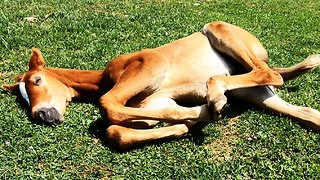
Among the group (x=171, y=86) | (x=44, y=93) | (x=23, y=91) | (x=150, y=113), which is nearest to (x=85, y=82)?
(x=44, y=93)

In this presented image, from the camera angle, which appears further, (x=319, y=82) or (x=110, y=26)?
(x=110, y=26)

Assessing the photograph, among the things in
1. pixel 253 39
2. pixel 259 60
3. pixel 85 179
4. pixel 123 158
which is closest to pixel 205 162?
pixel 123 158

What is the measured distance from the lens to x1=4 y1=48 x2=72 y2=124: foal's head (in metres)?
5.73

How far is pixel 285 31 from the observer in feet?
33.0

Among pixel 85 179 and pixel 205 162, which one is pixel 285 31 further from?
pixel 85 179

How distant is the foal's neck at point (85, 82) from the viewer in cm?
624

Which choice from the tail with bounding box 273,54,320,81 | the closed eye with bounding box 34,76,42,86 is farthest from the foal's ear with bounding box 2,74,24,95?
the tail with bounding box 273,54,320,81

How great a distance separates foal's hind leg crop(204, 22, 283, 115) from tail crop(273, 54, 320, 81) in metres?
0.33

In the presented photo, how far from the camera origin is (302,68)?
6250 millimetres

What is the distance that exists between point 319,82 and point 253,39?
3.98ft

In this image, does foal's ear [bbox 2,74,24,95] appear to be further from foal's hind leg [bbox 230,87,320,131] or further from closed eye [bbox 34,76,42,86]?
foal's hind leg [bbox 230,87,320,131]

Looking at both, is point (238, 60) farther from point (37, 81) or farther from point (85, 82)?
point (37, 81)

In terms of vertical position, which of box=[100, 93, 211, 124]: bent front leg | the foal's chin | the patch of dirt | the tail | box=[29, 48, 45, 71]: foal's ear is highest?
the tail

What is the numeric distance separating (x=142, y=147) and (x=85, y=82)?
1.55 meters
